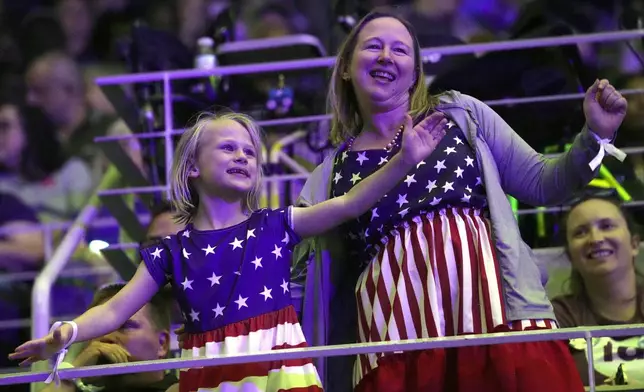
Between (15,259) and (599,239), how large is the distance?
2.45 m

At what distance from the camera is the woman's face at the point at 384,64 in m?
2.16

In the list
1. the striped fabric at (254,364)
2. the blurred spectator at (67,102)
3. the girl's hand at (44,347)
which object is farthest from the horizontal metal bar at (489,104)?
the blurred spectator at (67,102)

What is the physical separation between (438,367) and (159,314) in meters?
0.90

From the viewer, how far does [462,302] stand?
6.52ft

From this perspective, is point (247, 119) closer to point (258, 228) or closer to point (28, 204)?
point (258, 228)

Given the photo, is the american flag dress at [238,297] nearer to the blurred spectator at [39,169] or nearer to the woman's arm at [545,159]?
the woman's arm at [545,159]

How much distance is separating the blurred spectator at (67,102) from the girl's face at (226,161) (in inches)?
108

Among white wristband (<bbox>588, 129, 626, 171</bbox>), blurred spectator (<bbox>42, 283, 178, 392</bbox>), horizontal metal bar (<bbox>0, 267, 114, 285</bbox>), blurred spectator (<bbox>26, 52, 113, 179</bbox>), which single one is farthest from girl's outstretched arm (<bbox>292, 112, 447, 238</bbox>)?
blurred spectator (<bbox>26, 52, 113, 179</bbox>)

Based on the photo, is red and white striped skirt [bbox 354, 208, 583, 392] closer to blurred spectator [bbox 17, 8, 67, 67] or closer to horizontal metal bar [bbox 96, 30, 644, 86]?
horizontal metal bar [bbox 96, 30, 644, 86]

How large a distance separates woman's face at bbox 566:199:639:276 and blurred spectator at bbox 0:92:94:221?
2.60 meters

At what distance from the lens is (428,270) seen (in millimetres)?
2020

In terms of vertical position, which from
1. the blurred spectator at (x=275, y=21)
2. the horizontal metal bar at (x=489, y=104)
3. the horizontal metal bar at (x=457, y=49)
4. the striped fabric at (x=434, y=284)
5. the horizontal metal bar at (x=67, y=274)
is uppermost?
the blurred spectator at (x=275, y=21)

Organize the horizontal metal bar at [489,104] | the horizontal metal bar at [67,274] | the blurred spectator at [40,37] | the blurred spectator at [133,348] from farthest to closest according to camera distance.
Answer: the blurred spectator at [40,37] < the horizontal metal bar at [67,274] < the horizontal metal bar at [489,104] < the blurred spectator at [133,348]

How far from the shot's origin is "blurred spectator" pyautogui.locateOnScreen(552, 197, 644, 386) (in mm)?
2668
